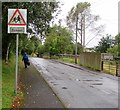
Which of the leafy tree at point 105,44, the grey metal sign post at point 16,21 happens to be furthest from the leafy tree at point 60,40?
the grey metal sign post at point 16,21

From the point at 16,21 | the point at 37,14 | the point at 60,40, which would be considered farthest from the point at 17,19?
the point at 60,40

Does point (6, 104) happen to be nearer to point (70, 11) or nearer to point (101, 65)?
point (101, 65)

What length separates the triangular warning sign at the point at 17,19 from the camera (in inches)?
251

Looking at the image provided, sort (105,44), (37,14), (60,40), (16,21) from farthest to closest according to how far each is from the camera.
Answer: (105,44) < (60,40) < (37,14) < (16,21)

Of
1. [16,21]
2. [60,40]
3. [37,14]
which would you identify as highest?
[60,40]

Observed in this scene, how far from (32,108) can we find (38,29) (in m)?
8.88

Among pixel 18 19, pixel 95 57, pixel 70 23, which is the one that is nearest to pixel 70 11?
pixel 70 23

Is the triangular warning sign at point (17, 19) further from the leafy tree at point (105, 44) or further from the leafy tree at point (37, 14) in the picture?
the leafy tree at point (105, 44)

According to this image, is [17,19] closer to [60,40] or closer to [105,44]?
[60,40]

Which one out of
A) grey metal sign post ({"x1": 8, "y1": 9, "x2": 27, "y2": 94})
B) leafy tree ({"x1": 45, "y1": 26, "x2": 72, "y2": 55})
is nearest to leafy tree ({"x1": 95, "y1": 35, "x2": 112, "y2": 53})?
leafy tree ({"x1": 45, "y1": 26, "x2": 72, "y2": 55})

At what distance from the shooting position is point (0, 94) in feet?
20.0

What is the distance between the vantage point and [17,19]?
253 inches

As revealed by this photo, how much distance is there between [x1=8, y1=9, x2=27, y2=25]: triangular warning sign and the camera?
251 inches

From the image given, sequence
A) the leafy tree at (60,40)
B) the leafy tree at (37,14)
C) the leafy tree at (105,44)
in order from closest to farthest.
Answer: the leafy tree at (37,14) → the leafy tree at (60,40) → the leafy tree at (105,44)
